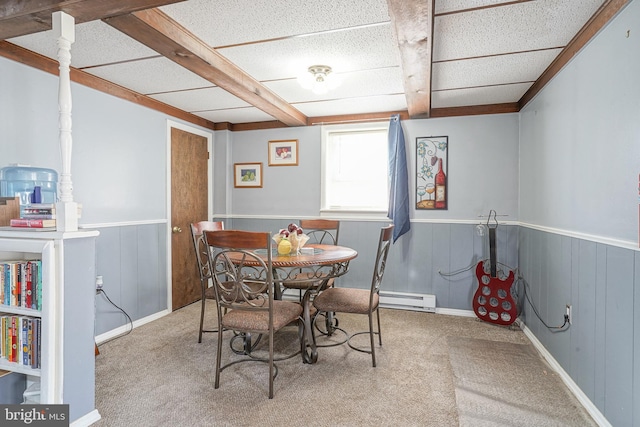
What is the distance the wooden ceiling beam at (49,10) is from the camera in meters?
1.68

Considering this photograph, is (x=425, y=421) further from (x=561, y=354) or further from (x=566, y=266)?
(x=566, y=266)

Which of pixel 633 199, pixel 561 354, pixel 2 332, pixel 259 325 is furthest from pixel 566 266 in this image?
pixel 2 332

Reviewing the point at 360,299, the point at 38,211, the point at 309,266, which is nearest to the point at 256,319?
the point at 309,266

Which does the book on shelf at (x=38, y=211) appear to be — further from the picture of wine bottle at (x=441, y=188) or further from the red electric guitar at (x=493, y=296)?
the red electric guitar at (x=493, y=296)

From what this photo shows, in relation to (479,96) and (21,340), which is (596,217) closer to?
(479,96)

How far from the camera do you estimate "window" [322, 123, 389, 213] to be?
4.04m

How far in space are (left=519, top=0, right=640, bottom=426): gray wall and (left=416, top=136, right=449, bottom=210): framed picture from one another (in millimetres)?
1039

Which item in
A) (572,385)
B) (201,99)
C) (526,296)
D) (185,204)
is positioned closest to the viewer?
(572,385)

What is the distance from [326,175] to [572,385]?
295 centimetres

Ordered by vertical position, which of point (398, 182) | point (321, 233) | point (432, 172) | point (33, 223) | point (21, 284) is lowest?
point (21, 284)

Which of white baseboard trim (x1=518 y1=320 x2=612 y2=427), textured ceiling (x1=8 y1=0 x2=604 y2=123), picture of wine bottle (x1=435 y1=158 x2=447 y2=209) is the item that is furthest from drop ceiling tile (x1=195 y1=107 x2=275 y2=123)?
white baseboard trim (x1=518 y1=320 x2=612 y2=427)

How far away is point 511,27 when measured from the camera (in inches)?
81.0

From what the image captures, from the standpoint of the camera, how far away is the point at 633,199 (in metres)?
1.59

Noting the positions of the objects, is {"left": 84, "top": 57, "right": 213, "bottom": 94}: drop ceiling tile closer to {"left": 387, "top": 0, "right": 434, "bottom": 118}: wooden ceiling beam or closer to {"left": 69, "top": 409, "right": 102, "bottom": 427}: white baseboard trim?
{"left": 387, "top": 0, "right": 434, "bottom": 118}: wooden ceiling beam
